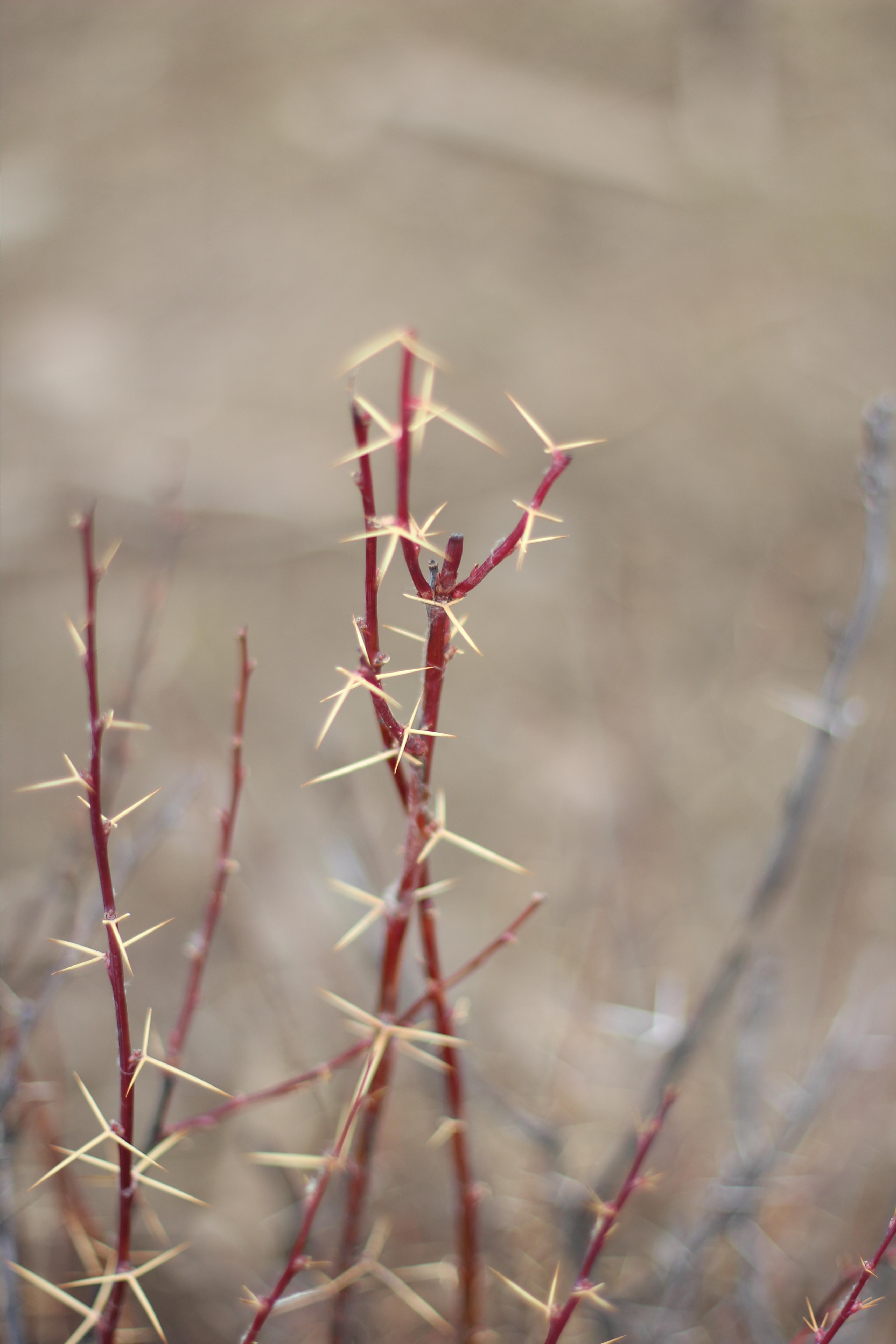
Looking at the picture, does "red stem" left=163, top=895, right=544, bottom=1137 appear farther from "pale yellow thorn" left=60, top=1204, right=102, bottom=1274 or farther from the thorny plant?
"pale yellow thorn" left=60, top=1204, right=102, bottom=1274

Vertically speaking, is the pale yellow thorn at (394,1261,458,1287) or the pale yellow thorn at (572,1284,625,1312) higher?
the pale yellow thorn at (572,1284,625,1312)

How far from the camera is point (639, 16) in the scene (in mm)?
3744

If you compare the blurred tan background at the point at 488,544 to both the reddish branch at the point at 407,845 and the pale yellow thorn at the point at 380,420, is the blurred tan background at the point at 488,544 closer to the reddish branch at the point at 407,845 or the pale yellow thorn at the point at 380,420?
the reddish branch at the point at 407,845

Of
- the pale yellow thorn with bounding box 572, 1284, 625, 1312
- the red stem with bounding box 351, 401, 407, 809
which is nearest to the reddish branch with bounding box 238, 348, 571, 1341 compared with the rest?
the red stem with bounding box 351, 401, 407, 809

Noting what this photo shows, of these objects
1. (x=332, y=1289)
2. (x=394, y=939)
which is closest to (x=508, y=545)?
(x=394, y=939)

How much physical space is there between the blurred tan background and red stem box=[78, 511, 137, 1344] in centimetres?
46

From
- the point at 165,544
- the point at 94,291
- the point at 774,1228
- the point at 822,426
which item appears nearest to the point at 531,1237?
the point at 774,1228

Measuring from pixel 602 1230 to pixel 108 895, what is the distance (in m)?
0.54

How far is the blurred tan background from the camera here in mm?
1795

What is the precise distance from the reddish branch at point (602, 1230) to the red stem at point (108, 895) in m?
0.39

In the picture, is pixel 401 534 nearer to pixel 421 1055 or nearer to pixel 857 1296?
pixel 421 1055

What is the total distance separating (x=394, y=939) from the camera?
0.78 metres

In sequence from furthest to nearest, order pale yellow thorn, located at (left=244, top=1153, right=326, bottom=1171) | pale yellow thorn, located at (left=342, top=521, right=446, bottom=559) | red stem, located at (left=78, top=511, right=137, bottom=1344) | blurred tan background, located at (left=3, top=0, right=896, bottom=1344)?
blurred tan background, located at (left=3, top=0, right=896, bottom=1344), pale yellow thorn, located at (left=244, top=1153, right=326, bottom=1171), red stem, located at (left=78, top=511, right=137, bottom=1344), pale yellow thorn, located at (left=342, top=521, right=446, bottom=559)

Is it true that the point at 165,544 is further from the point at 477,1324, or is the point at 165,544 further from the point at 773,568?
the point at 773,568
